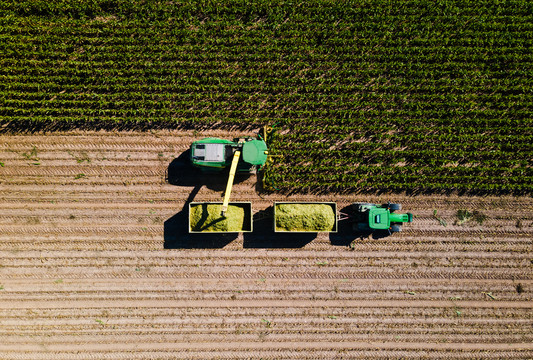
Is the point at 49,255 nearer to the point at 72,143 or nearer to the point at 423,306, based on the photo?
the point at 72,143

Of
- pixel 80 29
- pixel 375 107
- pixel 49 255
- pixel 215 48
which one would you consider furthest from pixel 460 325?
pixel 80 29

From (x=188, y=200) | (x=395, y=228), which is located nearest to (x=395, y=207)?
(x=395, y=228)

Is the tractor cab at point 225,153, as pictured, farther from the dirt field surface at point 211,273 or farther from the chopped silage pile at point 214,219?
the chopped silage pile at point 214,219

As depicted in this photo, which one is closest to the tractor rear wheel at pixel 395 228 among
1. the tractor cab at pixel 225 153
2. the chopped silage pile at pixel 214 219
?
the tractor cab at pixel 225 153

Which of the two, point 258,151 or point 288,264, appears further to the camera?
point 288,264

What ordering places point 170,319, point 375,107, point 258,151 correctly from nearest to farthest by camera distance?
point 258,151 → point 170,319 → point 375,107

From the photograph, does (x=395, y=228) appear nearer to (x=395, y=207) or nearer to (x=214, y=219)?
(x=395, y=207)

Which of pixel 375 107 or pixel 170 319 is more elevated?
pixel 375 107
